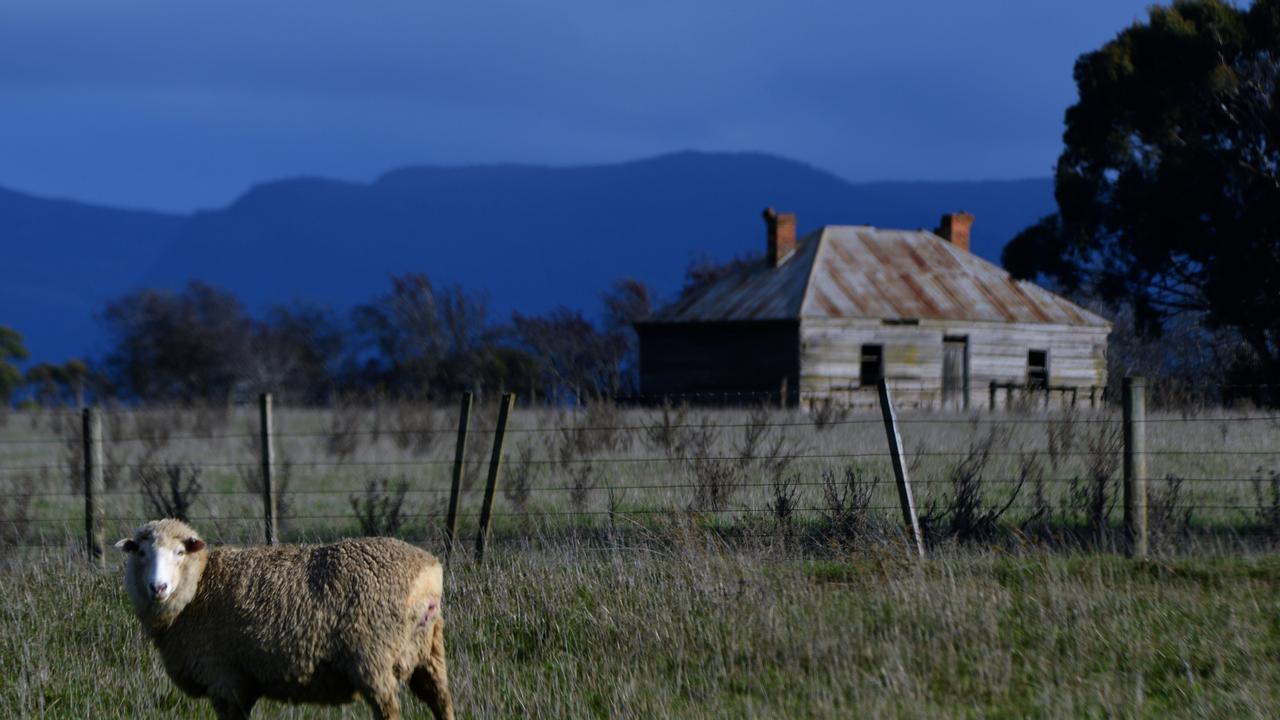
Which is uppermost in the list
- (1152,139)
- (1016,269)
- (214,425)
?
(1152,139)

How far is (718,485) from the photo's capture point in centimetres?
1052

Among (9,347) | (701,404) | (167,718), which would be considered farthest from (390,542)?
(9,347)

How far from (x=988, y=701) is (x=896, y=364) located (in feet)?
91.3

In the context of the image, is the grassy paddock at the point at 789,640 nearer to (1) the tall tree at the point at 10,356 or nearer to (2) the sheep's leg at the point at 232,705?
(2) the sheep's leg at the point at 232,705

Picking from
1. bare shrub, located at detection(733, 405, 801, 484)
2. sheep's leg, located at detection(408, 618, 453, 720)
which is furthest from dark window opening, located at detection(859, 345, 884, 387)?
sheep's leg, located at detection(408, 618, 453, 720)

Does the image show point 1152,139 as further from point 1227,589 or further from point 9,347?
point 9,347

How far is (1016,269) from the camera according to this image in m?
27.9

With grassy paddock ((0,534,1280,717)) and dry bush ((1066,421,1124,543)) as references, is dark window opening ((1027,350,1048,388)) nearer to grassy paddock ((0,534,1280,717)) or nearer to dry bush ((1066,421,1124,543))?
dry bush ((1066,421,1124,543))

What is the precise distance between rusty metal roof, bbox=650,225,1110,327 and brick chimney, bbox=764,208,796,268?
0.36 m

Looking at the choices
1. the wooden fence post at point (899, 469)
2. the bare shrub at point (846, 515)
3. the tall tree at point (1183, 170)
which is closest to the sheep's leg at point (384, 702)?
the bare shrub at point (846, 515)

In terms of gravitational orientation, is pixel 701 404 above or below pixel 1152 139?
below

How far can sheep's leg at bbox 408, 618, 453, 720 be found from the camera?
6.06 m

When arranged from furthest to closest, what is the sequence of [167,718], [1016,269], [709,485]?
1. [1016,269]
2. [709,485]
3. [167,718]

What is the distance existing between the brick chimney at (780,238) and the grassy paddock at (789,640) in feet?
91.0
